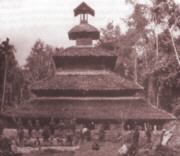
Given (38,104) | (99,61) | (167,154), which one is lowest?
(167,154)

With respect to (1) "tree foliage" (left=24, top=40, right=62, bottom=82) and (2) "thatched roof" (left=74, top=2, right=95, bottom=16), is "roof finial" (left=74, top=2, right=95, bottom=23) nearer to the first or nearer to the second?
(2) "thatched roof" (left=74, top=2, right=95, bottom=16)

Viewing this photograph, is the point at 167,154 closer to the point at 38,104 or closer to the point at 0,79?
the point at 38,104

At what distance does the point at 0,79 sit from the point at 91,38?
35.0 feet

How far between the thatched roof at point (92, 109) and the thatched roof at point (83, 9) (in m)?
7.56

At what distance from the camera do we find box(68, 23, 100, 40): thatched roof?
30797 mm

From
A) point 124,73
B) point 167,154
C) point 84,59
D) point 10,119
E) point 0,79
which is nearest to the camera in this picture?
point 167,154

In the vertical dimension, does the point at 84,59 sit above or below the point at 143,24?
below

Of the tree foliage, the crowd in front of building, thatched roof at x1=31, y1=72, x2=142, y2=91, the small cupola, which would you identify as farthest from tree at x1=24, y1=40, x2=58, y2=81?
the crowd in front of building

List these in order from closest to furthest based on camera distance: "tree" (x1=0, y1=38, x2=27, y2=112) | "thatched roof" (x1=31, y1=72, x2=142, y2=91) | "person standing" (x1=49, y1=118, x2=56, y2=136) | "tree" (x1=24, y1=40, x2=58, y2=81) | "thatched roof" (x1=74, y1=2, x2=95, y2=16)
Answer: "person standing" (x1=49, y1=118, x2=56, y2=136) → "thatched roof" (x1=31, y1=72, x2=142, y2=91) → "thatched roof" (x1=74, y1=2, x2=95, y2=16) → "tree" (x1=0, y1=38, x2=27, y2=112) → "tree" (x1=24, y1=40, x2=58, y2=81)

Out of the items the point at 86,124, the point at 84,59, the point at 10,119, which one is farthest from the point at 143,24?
the point at 10,119

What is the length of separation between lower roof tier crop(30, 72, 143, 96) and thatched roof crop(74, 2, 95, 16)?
5422 millimetres

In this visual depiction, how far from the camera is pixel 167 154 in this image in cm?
1988

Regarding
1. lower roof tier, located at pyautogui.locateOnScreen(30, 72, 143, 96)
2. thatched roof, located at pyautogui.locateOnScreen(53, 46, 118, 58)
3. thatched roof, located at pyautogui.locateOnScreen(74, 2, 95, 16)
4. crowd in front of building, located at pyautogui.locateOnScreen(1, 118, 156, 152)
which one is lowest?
crowd in front of building, located at pyautogui.locateOnScreen(1, 118, 156, 152)

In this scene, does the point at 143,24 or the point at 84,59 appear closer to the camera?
the point at 84,59
